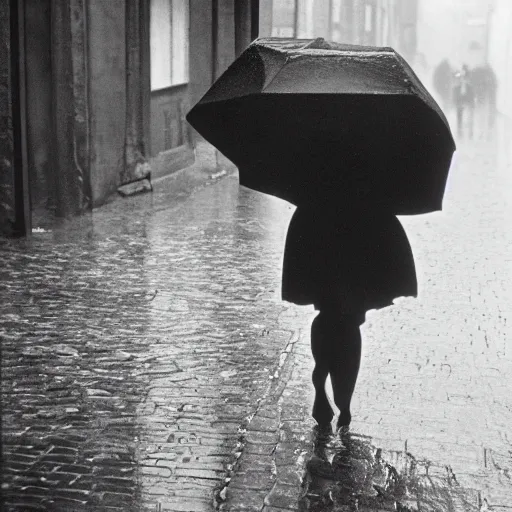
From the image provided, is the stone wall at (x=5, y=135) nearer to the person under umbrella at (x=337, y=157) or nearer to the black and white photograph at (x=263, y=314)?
the black and white photograph at (x=263, y=314)

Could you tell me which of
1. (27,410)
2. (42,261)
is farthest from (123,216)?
(27,410)

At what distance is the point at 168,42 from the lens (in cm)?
1722

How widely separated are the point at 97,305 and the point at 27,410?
2531 mm

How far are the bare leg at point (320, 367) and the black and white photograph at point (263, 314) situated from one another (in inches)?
0.5

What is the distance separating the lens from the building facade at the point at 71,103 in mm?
10938

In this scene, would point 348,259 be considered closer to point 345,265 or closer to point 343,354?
point 345,265

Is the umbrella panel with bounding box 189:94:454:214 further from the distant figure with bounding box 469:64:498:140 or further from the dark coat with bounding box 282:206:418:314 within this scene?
the distant figure with bounding box 469:64:498:140

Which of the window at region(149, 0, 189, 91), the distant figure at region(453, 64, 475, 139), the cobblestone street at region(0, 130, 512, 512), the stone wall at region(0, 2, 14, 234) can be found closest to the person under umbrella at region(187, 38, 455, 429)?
the cobblestone street at region(0, 130, 512, 512)

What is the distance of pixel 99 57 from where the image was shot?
43.4 ft

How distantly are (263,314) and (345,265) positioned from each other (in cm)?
289

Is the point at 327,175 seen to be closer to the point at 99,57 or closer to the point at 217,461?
the point at 217,461

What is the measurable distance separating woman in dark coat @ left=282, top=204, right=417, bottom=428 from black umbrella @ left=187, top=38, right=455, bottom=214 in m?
0.11

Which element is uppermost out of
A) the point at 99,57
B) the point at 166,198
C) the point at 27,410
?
the point at 99,57

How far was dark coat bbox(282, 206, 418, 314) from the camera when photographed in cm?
534
